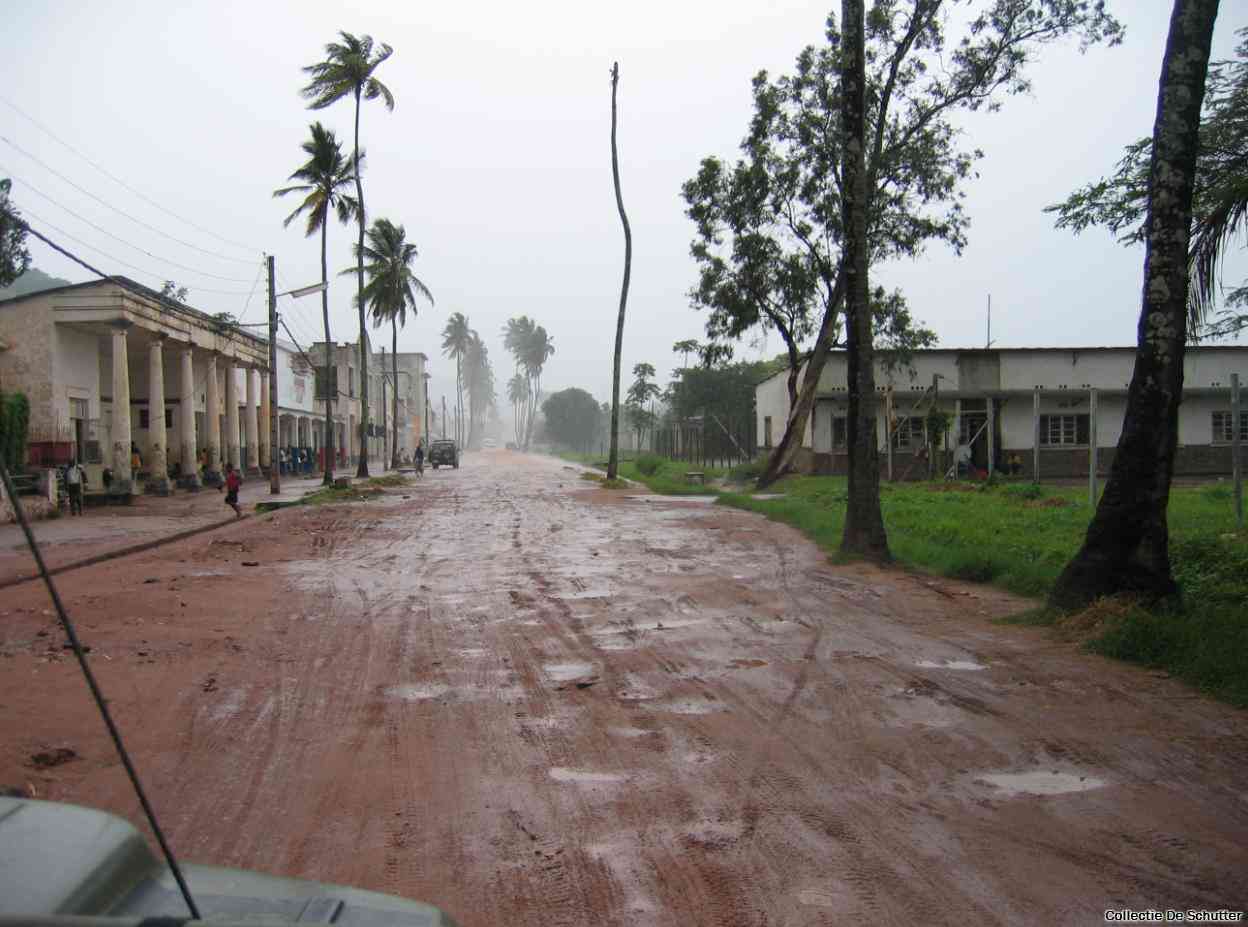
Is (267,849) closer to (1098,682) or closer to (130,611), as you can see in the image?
(1098,682)

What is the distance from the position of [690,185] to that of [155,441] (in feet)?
61.9

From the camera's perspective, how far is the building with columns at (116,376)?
2614cm

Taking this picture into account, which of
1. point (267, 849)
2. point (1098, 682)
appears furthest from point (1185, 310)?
point (267, 849)

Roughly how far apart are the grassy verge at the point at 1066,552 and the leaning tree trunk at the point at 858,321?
27.4 inches

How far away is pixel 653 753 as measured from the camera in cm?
525

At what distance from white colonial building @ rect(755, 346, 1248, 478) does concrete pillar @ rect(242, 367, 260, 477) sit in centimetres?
2351

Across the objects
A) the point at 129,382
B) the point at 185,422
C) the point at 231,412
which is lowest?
the point at 185,422

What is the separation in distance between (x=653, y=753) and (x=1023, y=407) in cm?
3299

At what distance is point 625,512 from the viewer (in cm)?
2227

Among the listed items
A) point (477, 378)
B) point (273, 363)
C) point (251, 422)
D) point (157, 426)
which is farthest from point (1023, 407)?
point (477, 378)

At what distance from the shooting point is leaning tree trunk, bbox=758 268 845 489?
91.1 feet

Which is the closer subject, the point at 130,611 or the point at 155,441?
the point at 130,611

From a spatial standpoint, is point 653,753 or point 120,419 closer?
point 653,753

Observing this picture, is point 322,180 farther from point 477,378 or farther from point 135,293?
point 477,378
